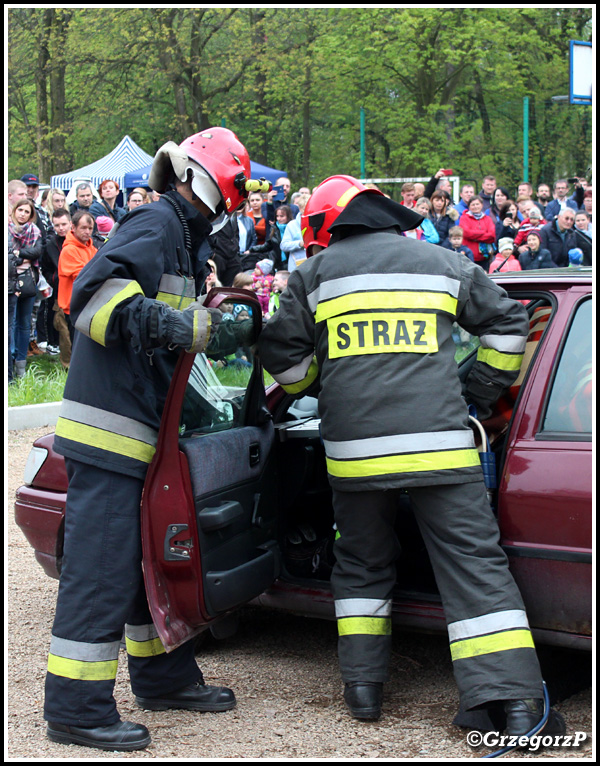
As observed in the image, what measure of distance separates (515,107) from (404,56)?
159 inches

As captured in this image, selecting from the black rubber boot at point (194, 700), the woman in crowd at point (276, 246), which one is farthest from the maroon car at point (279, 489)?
the woman in crowd at point (276, 246)

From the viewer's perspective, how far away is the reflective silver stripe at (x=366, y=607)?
11.0 feet

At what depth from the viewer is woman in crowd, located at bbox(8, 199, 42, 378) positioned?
9.57 m

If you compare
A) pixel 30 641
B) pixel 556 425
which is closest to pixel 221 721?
pixel 30 641

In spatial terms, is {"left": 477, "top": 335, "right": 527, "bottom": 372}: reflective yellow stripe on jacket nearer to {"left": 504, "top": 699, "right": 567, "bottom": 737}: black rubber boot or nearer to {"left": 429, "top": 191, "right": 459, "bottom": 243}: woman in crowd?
{"left": 504, "top": 699, "right": 567, "bottom": 737}: black rubber boot

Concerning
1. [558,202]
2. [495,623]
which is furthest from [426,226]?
[495,623]

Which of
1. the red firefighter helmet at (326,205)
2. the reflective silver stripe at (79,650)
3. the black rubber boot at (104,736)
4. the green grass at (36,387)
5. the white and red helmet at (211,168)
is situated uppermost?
the white and red helmet at (211,168)

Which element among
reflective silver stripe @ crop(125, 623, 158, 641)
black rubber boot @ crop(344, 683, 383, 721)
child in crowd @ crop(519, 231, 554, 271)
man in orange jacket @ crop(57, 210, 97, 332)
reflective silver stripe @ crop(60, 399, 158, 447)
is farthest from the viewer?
child in crowd @ crop(519, 231, 554, 271)

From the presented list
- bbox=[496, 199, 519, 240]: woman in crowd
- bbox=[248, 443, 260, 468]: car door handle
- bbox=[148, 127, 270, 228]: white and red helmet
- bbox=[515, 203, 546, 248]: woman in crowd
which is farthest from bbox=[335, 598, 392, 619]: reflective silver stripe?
bbox=[496, 199, 519, 240]: woman in crowd

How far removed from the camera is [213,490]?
10.9 feet

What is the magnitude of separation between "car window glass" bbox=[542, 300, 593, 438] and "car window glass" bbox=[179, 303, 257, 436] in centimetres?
112

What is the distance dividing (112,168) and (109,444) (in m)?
19.6

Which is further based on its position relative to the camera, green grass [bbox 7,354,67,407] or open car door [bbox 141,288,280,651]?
green grass [bbox 7,354,67,407]

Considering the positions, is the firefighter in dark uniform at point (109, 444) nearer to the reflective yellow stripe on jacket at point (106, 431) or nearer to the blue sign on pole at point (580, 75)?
the reflective yellow stripe on jacket at point (106, 431)
